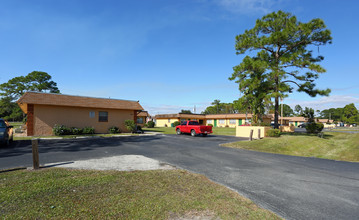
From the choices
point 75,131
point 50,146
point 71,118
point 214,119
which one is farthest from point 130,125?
point 214,119

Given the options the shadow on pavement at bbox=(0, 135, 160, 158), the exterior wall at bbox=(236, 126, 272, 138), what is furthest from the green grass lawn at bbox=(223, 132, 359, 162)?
the shadow on pavement at bbox=(0, 135, 160, 158)

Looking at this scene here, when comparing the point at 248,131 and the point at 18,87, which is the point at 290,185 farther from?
the point at 18,87

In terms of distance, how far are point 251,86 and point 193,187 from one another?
55.9 feet

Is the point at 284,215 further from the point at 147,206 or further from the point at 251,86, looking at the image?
the point at 251,86

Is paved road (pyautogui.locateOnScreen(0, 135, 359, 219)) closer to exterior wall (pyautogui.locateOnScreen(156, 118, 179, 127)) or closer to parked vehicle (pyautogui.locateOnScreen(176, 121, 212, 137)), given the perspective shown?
parked vehicle (pyautogui.locateOnScreen(176, 121, 212, 137))

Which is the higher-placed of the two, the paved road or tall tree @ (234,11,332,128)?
tall tree @ (234,11,332,128)

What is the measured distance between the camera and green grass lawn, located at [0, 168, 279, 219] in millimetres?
3645

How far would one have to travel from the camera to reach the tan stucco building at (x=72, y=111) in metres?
18.4

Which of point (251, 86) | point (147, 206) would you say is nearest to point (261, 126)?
point (251, 86)

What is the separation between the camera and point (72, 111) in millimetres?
20766

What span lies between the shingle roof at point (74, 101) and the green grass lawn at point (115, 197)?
15.0 m

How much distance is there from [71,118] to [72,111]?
749mm

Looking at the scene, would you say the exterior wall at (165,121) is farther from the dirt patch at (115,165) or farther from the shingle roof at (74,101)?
the dirt patch at (115,165)

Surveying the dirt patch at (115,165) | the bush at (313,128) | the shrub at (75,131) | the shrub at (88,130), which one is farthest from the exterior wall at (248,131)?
the shrub at (75,131)
